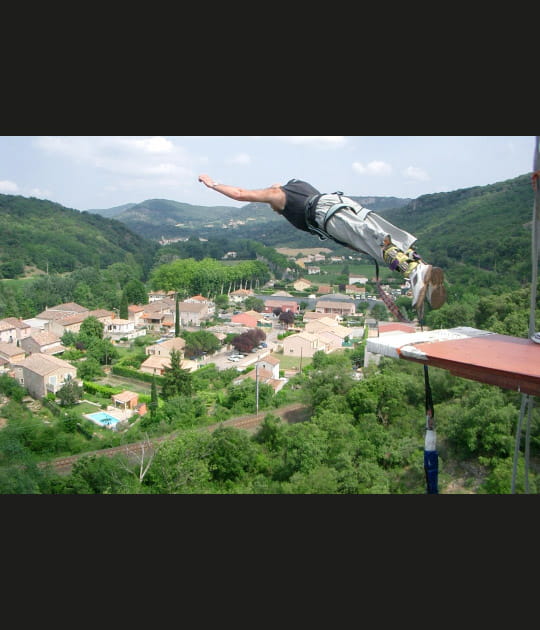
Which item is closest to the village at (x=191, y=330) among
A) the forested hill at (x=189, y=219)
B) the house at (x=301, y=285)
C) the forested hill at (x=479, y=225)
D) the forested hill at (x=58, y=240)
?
the house at (x=301, y=285)

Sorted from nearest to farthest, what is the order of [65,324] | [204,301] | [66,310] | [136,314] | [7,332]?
[7,332]
[65,324]
[66,310]
[136,314]
[204,301]

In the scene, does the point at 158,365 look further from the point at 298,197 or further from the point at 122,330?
the point at 298,197

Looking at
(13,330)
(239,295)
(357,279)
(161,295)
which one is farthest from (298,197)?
(357,279)

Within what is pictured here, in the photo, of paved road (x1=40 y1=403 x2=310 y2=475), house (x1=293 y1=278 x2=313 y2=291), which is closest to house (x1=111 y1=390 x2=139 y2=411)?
paved road (x1=40 y1=403 x2=310 y2=475)

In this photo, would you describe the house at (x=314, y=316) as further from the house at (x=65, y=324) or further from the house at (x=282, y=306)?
the house at (x=65, y=324)

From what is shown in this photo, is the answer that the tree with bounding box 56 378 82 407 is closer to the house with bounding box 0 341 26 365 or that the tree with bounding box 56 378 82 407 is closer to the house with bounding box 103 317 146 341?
the house with bounding box 0 341 26 365

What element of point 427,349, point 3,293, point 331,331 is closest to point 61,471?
point 427,349

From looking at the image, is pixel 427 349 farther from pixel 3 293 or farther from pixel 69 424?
pixel 3 293
